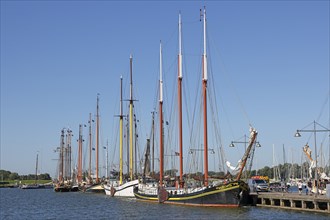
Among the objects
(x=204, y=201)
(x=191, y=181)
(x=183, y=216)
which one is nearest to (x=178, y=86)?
(x=191, y=181)

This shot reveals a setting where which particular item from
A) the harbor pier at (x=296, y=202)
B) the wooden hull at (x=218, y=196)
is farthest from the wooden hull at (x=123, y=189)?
the harbor pier at (x=296, y=202)

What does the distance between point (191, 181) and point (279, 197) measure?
14.4 meters

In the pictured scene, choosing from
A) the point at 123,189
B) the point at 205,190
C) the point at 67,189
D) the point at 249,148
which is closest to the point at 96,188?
the point at 67,189

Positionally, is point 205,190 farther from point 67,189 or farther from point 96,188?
point 67,189

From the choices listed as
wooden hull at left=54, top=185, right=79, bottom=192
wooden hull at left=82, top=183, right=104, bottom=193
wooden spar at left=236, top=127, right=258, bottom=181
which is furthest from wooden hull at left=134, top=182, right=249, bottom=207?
wooden hull at left=54, top=185, right=79, bottom=192

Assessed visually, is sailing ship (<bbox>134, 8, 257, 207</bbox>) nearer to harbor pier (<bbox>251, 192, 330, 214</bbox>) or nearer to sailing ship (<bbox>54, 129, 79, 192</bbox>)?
harbor pier (<bbox>251, 192, 330, 214</bbox>)

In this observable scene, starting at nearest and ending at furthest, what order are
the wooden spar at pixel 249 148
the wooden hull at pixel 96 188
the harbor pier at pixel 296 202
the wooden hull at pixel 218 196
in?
the harbor pier at pixel 296 202
the wooden hull at pixel 218 196
the wooden spar at pixel 249 148
the wooden hull at pixel 96 188

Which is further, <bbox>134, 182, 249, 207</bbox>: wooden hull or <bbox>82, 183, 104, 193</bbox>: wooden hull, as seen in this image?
<bbox>82, 183, 104, 193</bbox>: wooden hull

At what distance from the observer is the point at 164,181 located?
80.0 metres

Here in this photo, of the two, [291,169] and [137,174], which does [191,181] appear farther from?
[291,169]

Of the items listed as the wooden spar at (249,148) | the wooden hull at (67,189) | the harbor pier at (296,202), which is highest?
the wooden spar at (249,148)

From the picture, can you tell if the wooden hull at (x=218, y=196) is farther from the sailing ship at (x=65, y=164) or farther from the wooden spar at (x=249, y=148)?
the sailing ship at (x=65, y=164)

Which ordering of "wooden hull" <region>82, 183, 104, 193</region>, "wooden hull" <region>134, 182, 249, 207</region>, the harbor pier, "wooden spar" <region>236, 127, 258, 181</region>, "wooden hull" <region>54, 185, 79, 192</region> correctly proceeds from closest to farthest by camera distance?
the harbor pier
"wooden hull" <region>134, 182, 249, 207</region>
"wooden spar" <region>236, 127, 258, 181</region>
"wooden hull" <region>82, 183, 104, 193</region>
"wooden hull" <region>54, 185, 79, 192</region>

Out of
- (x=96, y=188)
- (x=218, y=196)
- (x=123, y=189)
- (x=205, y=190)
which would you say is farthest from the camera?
(x=96, y=188)
